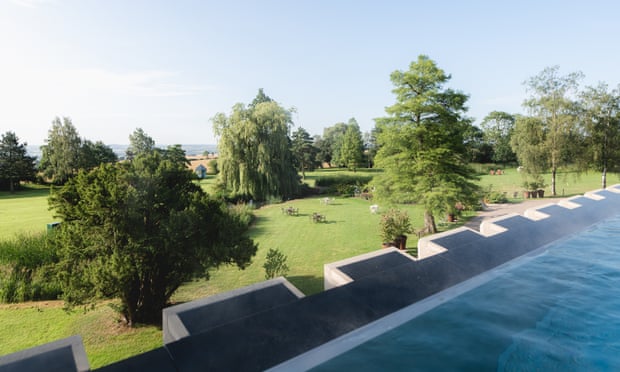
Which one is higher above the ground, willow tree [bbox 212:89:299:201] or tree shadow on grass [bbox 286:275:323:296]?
willow tree [bbox 212:89:299:201]

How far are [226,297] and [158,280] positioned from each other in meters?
2.60

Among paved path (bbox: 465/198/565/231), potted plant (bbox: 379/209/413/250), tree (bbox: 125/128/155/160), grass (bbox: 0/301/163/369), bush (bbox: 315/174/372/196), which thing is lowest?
grass (bbox: 0/301/163/369)

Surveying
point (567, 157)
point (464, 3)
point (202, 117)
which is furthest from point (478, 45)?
point (202, 117)

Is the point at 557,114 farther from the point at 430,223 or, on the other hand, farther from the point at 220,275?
the point at 220,275

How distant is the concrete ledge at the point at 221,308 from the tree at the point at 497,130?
1875 inches

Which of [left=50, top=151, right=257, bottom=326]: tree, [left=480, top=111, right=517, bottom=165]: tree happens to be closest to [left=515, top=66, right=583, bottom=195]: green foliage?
[left=50, top=151, right=257, bottom=326]: tree

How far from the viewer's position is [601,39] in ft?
45.0

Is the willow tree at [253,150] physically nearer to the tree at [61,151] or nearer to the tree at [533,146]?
the tree at [533,146]

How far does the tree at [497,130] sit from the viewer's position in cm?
4275

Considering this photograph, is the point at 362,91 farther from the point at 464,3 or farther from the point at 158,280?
the point at 158,280

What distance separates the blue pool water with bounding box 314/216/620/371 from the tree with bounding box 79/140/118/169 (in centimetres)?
3495

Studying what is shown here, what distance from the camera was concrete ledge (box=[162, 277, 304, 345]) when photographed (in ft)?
8.27

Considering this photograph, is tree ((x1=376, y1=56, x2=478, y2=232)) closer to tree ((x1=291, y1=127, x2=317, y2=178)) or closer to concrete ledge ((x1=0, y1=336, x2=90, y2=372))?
concrete ledge ((x1=0, y1=336, x2=90, y2=372))

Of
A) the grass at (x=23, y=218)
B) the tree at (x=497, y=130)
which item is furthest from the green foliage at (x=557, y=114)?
the tree at (x=497, y=130)
